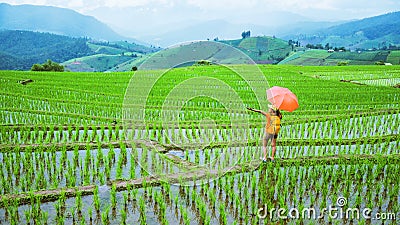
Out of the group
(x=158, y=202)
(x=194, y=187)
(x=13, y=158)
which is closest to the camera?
(x=158, y=202)

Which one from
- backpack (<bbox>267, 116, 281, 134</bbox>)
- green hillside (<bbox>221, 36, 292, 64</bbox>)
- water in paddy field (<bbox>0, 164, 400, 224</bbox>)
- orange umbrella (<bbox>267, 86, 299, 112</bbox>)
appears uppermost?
green hillside (<bbox>221, 36, 292, 64</bbox>)

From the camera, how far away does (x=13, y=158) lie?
21.7 feet

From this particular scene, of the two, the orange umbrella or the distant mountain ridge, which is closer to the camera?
the orange umbrella

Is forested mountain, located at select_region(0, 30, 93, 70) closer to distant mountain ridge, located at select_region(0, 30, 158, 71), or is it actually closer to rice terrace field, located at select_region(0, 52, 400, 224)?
distant mountain ridge, located at select_region(0, 30, 158, 71)

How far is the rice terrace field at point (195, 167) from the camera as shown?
471 centimetres

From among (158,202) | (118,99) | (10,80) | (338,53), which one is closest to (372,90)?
(118,99)

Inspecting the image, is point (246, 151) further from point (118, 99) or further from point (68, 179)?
point (118, 99)

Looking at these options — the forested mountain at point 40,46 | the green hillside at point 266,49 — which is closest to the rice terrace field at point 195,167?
the green hillside at point 266,49

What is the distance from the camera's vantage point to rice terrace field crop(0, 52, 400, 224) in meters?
4.71

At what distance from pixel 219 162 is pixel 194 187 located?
1.24m

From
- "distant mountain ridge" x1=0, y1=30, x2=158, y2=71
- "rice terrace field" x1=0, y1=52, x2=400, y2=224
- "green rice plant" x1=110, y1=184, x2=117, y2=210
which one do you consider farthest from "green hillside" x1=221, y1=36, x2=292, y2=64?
"green rice plant" x1=110, y1=184, x2=117, y2=210

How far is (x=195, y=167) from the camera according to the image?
618cm

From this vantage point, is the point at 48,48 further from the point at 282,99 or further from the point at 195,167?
the point at 282,99

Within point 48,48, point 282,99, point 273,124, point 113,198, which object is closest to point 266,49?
point 273,124
